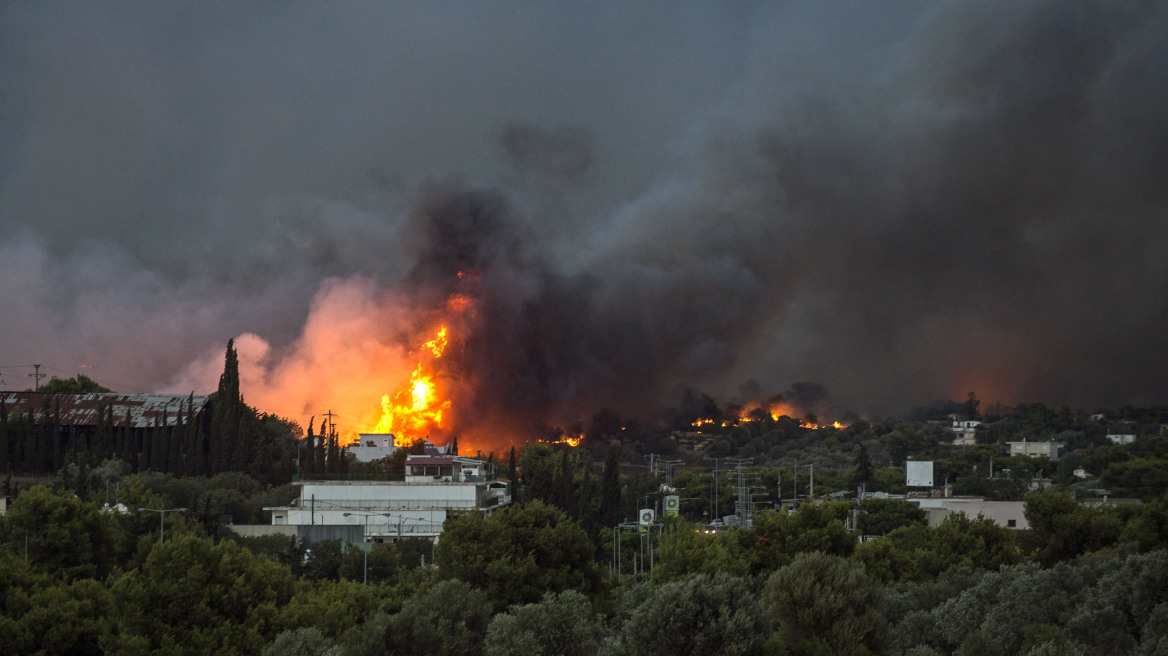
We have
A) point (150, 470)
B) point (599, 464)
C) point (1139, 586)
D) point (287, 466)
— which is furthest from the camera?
Result: point (599, 464)

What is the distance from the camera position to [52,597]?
32500 mm

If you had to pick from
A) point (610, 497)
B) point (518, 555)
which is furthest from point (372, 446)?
point (518, 555)

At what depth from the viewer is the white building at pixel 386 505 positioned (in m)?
69.1

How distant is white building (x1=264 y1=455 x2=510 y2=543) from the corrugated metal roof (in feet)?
53.8

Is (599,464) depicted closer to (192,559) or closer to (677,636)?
(192,559)

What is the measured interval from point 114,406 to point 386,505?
27.7 metres

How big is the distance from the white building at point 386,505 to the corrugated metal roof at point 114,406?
645 inches

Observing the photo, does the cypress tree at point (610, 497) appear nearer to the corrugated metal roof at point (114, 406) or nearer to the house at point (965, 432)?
the corrugated metal roof at point (114, 406)

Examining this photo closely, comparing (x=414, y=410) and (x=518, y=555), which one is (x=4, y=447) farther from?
(x=518, y=555)

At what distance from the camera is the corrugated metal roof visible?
83.4 meters

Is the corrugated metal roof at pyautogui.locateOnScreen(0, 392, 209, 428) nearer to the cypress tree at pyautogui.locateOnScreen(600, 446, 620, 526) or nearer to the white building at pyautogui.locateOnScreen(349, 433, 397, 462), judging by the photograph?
the white building at pyautogui.locateOnScreen(349, 433, 397, 462)

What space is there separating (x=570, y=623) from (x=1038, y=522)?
3001 cm

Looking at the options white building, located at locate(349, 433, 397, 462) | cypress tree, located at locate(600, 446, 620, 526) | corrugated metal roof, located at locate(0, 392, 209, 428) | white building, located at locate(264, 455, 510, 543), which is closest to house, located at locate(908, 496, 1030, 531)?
cypress tree, located at locate(600, 446, 620, 526)

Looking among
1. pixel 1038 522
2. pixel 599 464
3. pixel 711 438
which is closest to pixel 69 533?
pixel 1038 522
